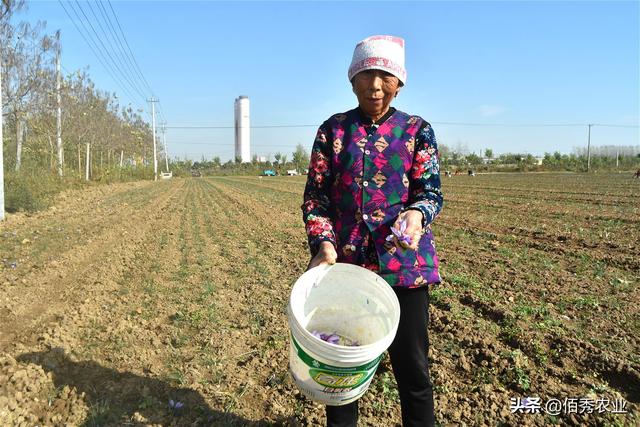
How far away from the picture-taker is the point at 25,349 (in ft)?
11.6

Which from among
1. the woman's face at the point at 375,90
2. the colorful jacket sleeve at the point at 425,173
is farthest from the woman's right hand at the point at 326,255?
the woman's face at the point at 375,90

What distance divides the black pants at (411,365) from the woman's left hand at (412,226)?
0.77 feet

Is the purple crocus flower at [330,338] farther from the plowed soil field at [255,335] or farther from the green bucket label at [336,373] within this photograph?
the plowed soil field at [255,335]

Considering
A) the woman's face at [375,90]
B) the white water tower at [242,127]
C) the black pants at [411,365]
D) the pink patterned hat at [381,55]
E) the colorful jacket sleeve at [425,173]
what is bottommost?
the black pants at [411,365]

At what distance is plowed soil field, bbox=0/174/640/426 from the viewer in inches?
108

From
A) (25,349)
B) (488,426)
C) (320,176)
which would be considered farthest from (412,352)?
(25,349)

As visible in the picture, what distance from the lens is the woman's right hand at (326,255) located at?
176 centimetres

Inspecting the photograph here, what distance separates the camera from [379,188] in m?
1.81

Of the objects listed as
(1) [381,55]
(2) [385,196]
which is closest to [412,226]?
(2) [385,196]

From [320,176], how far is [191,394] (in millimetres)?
1852

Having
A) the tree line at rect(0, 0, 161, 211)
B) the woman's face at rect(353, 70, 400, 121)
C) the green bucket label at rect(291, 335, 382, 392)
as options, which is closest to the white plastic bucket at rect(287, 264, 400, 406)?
the green bucket label at rect(291, 335, 382, 392)

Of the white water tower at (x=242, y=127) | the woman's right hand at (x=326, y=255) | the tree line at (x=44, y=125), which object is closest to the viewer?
the woman's right hand at (x=326, y=255)

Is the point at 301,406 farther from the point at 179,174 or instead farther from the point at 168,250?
the point at 179,174

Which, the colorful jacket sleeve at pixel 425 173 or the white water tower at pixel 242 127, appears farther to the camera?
the white water tower at pixel 242 127
